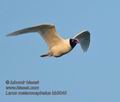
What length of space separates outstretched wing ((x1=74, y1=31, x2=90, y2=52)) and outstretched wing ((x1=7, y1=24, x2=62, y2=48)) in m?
0.39

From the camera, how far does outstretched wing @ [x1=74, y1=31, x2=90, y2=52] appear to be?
5.12 meters

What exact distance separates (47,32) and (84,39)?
2.22 ft

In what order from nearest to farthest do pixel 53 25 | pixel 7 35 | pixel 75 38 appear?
pixel 7 35
pixel 53 25
pixel 75 38

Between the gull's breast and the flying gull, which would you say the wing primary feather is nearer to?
the flying gull

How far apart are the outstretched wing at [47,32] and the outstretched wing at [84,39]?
0.39 meters

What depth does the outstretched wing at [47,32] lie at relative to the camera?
434 cm

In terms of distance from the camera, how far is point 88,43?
5.26 metres

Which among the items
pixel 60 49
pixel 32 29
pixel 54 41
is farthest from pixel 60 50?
pixel 32 29

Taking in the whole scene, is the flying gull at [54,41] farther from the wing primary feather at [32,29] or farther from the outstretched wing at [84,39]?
the outstretched wing at [84,39]

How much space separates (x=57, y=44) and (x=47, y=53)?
0.13m

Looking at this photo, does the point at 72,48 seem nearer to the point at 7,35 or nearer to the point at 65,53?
the point at 65,53

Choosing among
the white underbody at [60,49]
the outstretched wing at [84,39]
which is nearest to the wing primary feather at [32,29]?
the white underbody at [60,49]

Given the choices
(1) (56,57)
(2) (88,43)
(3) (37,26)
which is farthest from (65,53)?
(2) (88,43)

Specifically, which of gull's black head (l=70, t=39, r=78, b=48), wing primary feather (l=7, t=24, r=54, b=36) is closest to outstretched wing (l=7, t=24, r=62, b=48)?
wing primary feather (l=7, t=24, r=54, b=36)
